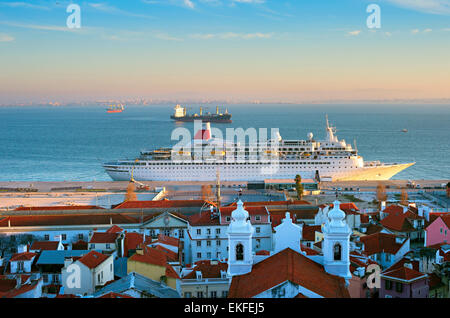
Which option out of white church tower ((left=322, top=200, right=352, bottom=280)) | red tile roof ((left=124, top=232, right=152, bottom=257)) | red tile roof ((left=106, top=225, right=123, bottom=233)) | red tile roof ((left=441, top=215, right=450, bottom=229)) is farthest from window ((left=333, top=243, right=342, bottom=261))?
red tile roof ((left=106, top=225, right=123, bottom=233))

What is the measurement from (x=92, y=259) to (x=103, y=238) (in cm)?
459

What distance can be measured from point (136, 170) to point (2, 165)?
2351cm

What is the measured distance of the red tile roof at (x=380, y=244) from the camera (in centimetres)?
1669

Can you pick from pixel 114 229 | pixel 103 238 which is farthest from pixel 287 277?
pixel 114 229

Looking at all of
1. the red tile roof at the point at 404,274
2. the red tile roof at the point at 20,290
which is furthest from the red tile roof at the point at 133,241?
the red tile roof at the point at 404,274

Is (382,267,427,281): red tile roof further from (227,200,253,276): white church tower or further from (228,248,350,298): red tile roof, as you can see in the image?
(227,200,253,276): white church tower

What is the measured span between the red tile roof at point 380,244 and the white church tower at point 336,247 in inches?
228

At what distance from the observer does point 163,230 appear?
21.9 meters

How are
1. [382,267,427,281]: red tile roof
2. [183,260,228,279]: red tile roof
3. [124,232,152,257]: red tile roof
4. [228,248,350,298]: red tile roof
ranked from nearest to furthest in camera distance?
[228,248,350,298]: red tile roof < [382,267,427,281]: red tile roof < [183,260,228,279]: red tile roof < [124,232,152,257]: red tile roof

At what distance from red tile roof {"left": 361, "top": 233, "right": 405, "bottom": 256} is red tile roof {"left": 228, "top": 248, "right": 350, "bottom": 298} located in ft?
20.5

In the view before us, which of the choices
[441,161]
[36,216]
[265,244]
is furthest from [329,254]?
[441,161]

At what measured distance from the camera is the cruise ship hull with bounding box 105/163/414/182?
5312cm

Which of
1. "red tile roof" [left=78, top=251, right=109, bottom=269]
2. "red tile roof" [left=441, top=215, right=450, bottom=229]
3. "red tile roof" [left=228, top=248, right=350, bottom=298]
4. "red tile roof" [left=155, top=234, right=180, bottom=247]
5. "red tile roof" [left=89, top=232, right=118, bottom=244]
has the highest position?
"red tile roof" [left=228, top=248, right=350, bottom=298]

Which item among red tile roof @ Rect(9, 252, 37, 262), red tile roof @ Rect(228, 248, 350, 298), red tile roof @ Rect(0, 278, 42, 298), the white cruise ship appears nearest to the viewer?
red tile roof @ Rect(228, 248, 350, 298)
